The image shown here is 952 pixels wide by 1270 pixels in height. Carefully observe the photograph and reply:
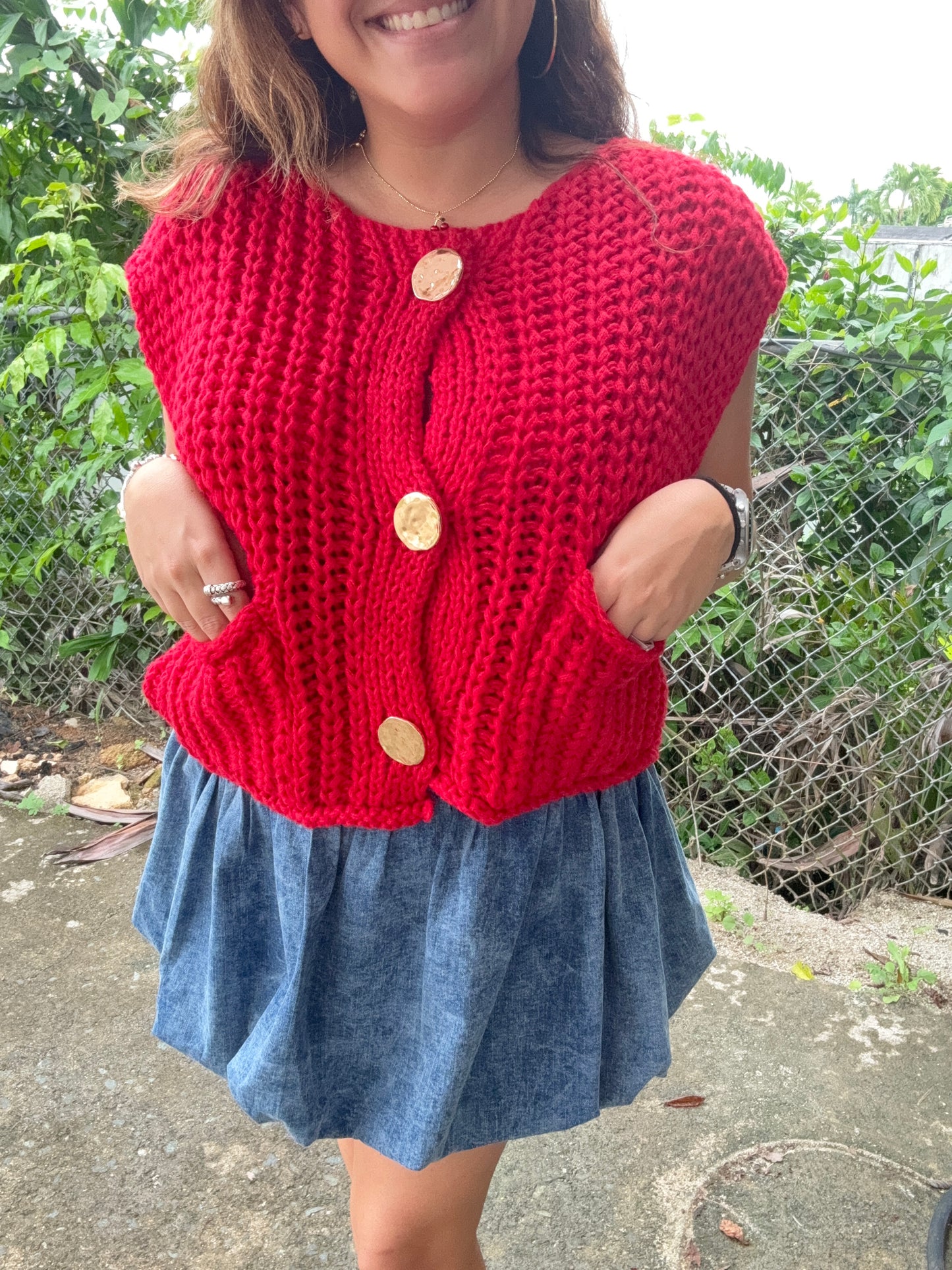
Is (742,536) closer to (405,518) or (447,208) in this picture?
(405,518)

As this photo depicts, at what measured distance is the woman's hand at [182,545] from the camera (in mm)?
1027

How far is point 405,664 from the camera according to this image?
104cm

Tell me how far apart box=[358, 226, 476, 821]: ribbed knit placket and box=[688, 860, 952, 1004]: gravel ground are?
4.91ft

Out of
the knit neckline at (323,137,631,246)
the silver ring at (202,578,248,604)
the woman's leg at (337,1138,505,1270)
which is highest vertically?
the knit neckline at (323,137,631,246)

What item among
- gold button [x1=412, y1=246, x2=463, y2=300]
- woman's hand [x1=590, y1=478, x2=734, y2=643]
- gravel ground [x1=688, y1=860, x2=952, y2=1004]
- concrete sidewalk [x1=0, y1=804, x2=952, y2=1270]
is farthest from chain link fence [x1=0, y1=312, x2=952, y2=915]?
gold button [x1=412, y1=246, x2=463, y2=300]

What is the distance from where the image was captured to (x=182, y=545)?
1.03 metres

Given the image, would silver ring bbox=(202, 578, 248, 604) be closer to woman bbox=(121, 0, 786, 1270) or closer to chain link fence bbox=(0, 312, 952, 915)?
woman bbox=(121, 0, 786, 1270)

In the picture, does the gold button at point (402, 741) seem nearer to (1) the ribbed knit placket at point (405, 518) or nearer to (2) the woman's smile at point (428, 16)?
(1) the ribbed knit placket at point (405, 518)

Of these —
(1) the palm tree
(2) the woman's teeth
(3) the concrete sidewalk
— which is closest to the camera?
(2) the woman's teeth

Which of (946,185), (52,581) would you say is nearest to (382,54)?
(52,581)

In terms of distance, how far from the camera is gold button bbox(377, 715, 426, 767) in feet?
3.44

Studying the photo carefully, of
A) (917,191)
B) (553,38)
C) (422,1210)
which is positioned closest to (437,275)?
(553,38)

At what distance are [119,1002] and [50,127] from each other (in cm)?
219

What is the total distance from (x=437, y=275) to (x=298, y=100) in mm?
273
